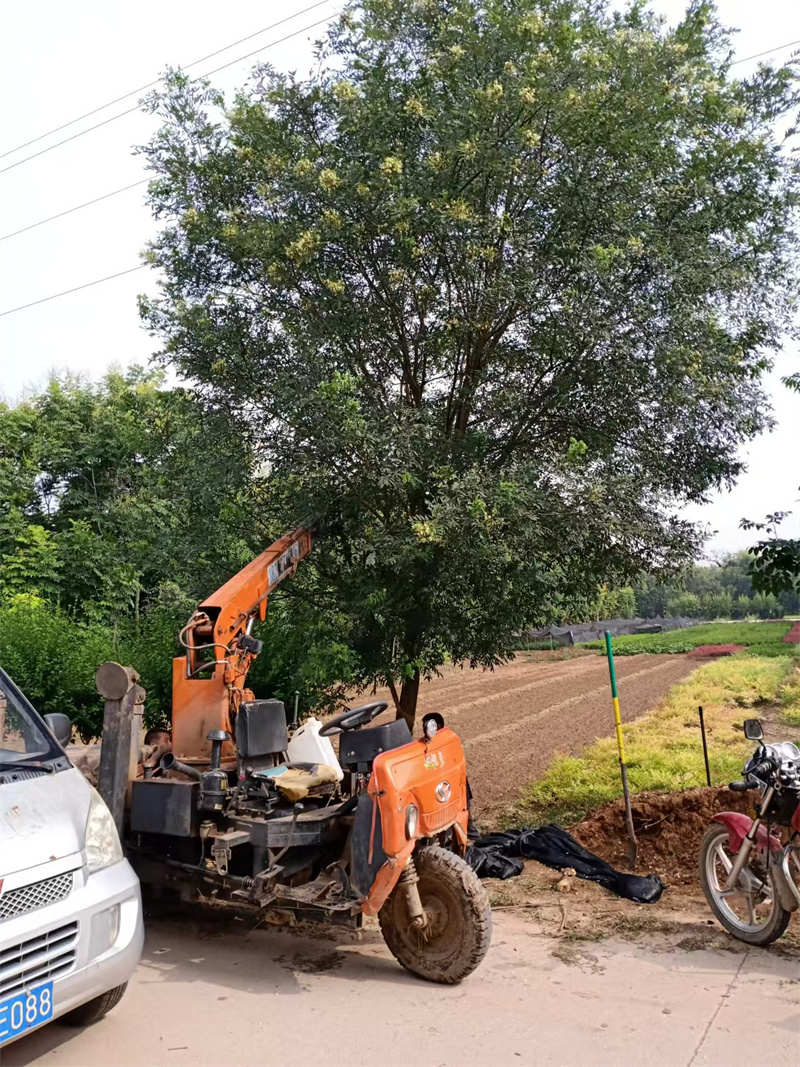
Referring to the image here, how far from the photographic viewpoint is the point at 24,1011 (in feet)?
12.6

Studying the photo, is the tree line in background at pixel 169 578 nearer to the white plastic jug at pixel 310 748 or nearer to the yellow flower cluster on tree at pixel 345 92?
the white plastic jug at pixel 310 748

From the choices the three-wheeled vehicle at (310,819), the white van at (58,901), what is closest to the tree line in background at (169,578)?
the three-wheeled vehicle at (310,819)

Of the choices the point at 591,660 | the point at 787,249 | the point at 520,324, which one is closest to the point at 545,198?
the point at 520,324

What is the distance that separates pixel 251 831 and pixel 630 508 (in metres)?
4.68

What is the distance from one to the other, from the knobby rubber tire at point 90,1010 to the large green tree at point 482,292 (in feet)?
13.5

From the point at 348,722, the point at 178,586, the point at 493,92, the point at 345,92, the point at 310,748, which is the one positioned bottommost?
the point at 310,748

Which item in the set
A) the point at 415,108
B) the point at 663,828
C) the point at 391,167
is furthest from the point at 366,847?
the point at 415,108

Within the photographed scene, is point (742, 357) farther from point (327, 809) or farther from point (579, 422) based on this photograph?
point (327, 809)

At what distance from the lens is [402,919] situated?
5445 millimetres

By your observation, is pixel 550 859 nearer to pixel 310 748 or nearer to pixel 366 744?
pixel 310 748

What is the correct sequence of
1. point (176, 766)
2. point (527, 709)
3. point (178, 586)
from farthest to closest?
point (527, 709) < point (178, 586) < point (176, 766)

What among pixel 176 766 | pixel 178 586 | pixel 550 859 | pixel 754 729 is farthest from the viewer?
pixel 178 586

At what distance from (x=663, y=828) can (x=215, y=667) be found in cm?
422

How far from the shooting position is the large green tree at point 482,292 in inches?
327
